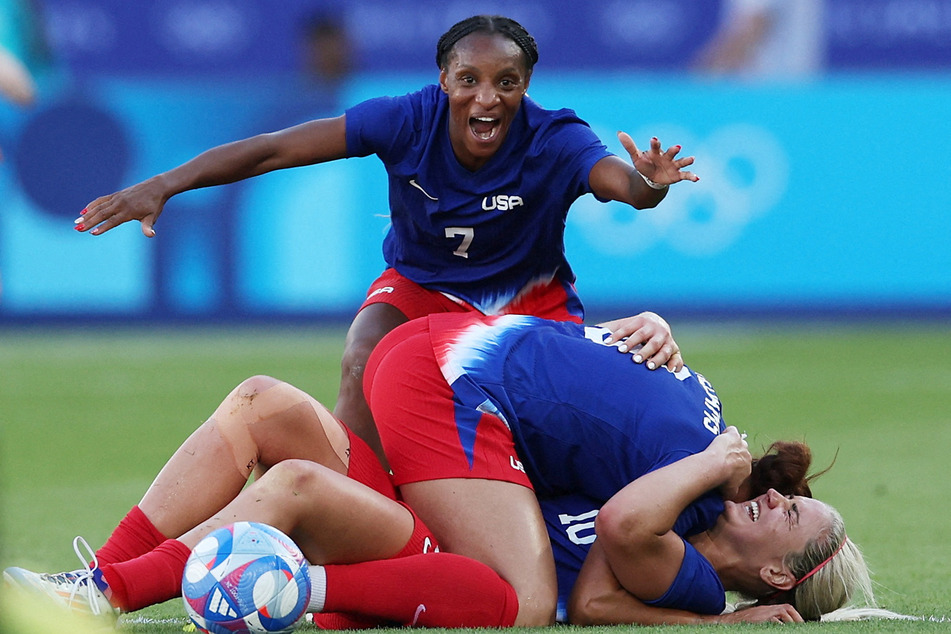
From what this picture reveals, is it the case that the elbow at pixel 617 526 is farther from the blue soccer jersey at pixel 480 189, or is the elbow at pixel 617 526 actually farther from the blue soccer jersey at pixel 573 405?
the blue soccer jersey at pixel 480 189

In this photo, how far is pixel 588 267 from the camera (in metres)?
12.4

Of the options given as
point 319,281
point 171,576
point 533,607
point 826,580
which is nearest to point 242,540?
point 171,576

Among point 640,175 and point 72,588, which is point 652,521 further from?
point 72,588

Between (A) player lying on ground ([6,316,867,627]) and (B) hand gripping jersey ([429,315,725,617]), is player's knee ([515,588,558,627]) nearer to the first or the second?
(A) player lying on ground ([6,316,867,627])

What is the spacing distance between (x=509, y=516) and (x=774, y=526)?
0.77 m

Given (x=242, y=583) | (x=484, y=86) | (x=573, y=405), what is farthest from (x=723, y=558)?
(x=484, y=86)

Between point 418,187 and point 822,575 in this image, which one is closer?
point 822,575

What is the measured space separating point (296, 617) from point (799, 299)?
9404mm

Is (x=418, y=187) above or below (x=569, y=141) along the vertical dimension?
below

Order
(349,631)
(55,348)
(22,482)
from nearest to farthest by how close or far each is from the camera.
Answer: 1. (349,631)
2. (22,482)
3. (55,348)

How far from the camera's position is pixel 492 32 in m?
5.50

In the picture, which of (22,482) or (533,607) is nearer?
(533,607)

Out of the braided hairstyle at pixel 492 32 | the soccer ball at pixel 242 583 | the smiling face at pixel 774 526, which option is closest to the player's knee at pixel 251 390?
the soccer ball at pixel 242 583

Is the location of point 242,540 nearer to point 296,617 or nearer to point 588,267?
point 296,617
